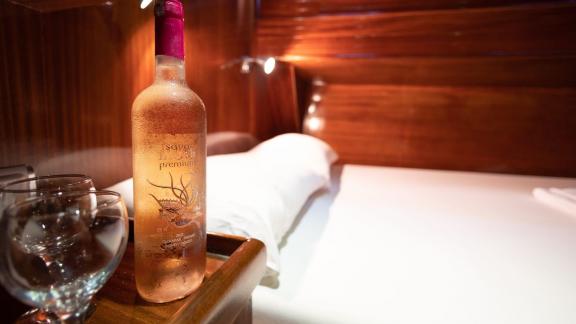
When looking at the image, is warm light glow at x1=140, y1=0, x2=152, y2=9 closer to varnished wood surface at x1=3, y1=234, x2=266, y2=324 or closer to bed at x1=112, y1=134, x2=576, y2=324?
bed at x1=112, y1=134, x2=576, y2=324

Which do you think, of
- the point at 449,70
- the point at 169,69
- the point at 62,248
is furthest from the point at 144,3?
the point at 449,70

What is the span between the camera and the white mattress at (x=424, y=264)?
50cm

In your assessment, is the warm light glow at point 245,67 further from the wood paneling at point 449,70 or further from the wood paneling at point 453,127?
the wood paneling at point 453,127

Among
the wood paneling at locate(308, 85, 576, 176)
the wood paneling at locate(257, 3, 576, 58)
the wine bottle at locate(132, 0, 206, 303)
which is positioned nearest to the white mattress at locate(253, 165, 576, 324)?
the wine bottle at locate(132, 0, 206, 303)

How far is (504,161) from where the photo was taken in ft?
6.19

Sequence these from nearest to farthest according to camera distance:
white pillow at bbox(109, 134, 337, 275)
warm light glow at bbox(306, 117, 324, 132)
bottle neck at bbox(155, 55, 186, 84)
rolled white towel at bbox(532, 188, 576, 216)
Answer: bottle neck at bbox(155, 55, 186, 84)
white pillow at bbox(109, 134, 337, 275)
rolled white towel at bbox(532, 188, 576, 216)
warm light glow at bbox(306, 117, 324, 132)

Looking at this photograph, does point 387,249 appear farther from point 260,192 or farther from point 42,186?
point 42,186

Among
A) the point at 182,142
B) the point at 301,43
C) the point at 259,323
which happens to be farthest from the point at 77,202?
the point at 301,43

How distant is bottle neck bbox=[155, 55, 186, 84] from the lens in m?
0.37

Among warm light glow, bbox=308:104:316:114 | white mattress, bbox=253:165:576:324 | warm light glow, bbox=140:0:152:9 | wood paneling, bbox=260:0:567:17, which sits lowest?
white mattress, bbox=253:165:576:324

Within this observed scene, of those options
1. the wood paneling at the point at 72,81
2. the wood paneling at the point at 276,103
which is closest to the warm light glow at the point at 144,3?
the wood paneling at the point at 72,81

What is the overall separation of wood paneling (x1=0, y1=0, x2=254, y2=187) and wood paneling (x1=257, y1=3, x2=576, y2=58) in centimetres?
126

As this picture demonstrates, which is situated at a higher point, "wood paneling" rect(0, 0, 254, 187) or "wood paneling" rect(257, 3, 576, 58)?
"wood paneling" rect(257, 3, 576, 58)

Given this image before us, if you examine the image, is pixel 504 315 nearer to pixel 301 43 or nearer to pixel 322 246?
pixel 322 246
